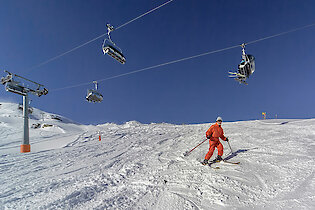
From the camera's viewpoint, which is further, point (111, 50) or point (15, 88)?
point (15, 88)

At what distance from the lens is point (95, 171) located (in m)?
5.77

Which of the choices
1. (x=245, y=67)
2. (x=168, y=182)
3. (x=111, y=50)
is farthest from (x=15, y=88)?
(x=245, y=67)

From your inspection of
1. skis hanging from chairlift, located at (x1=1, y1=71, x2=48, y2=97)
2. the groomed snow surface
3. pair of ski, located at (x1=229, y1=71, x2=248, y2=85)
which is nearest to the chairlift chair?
skis hanging from chairlift, located at (x1=1, y1=71, x2=48, y2=97)

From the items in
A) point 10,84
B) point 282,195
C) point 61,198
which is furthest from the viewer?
point 10,84

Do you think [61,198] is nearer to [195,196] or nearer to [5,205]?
[5,205]

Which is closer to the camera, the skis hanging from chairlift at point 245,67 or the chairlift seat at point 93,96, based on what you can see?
the skis hanging from chairlift at point 245,67

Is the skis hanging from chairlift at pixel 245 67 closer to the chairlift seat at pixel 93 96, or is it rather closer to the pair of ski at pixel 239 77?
the pair of ski at pixel 239 77

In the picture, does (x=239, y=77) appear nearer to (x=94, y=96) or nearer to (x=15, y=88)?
(x=94, y=96)

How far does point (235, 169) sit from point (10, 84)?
15.8m

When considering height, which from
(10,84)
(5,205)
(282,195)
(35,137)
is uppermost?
(10,84)

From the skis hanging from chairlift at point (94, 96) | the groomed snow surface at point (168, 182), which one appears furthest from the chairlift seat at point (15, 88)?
the groomed snow surface at point (168, 182)

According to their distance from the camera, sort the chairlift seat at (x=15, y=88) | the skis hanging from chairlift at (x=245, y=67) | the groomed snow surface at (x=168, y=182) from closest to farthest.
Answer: the groomed snow surface at (x=168, y=182), the skis hanging from chairlift at (x=245, y=67), the chairlift seat at (x=15, y=88)

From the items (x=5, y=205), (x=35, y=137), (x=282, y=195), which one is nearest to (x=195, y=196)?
(x=282, y=195)

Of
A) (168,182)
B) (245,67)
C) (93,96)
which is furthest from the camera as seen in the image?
(93,96)
